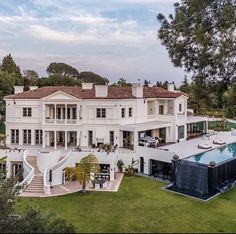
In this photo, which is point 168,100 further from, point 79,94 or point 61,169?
point 61,169

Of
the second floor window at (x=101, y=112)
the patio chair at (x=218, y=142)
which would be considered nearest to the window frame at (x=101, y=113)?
the second floor window at (x=101, y=112)

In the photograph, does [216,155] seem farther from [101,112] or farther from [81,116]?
[81,116]

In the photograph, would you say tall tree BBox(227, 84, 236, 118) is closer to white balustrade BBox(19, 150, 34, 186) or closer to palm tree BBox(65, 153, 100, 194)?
palm tree BBox(65, 153, 100, 194)

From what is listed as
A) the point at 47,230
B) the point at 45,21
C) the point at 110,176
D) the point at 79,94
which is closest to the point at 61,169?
the point at 110,176

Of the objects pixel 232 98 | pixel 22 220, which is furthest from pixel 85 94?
pixel 22 220

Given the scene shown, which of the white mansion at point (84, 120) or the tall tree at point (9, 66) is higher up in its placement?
the tall tree at point (9, 66)

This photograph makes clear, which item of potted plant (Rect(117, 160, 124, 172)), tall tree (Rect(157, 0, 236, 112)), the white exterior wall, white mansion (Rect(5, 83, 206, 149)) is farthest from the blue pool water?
tall tree (Rect(157, 0, 236, 112))

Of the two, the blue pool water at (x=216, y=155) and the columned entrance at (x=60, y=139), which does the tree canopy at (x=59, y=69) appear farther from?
the blue pool water at (x=216, y=155)
